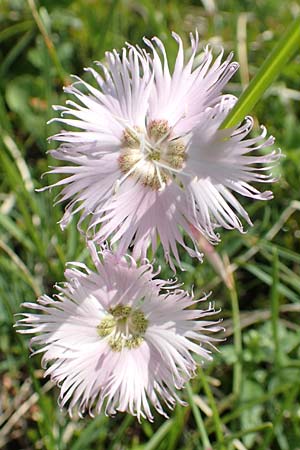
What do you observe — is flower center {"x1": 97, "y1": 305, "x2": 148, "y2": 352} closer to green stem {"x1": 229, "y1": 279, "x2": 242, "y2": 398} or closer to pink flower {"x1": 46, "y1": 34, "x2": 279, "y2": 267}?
pink flower {"x1": 46, "y1": 34, "x2": 279, "y2": 267}

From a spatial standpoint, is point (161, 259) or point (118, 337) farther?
point (161, 259)

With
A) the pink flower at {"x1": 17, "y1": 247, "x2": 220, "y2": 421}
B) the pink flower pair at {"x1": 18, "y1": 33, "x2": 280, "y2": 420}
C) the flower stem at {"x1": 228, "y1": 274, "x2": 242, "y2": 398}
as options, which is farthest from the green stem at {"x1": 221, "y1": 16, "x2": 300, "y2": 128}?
the flower stem at {"x1": 228, "y1": 274, "x2": 242, "y2": 398}

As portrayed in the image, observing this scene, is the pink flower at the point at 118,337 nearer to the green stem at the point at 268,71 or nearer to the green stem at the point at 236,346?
the green stem at the point at 268,71

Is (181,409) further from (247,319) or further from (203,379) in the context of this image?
(247,319)

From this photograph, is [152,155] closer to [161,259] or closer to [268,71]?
[268,71]

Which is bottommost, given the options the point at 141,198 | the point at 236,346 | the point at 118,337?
the point at 236,346

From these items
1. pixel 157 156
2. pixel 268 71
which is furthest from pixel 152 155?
pixel 268 71
